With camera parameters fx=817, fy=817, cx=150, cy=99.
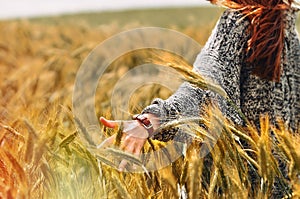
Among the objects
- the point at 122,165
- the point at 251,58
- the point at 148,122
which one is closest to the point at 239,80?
the point at 251,58

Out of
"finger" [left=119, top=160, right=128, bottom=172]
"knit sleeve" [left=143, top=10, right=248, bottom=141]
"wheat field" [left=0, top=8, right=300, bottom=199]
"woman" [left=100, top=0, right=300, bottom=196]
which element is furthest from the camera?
"woman" [left=100, top=0, right=300, bottom=196]

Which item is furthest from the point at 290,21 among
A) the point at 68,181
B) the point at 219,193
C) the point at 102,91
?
the point at 102,91

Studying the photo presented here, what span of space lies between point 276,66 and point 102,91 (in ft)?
5.59

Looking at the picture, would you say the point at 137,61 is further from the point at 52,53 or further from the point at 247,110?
the point at 247,110

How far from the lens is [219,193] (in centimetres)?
177

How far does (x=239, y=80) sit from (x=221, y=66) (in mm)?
82

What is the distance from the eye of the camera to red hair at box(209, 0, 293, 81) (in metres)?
2.14

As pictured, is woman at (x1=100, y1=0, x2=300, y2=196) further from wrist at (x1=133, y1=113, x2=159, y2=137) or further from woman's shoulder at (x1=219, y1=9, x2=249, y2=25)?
wrist at (x1=133, y1=113, x2=159, y2=137)

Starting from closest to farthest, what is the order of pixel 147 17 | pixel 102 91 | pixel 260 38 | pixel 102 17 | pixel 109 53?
pixel 260 38 < pixel 102 91 < pixel 109 53 < pixel 147 17 < pixel 102 17

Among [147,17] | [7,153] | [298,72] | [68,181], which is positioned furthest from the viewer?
[147,17]

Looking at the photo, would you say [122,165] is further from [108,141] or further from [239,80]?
[239,80]

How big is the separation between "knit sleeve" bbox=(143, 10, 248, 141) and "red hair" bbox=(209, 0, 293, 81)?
33 millimetres

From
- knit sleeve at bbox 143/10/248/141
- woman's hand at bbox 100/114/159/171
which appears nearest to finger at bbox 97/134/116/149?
woman's hand at bbox 100/114/159/171

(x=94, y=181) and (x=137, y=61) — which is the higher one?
(x=137, y=61)
